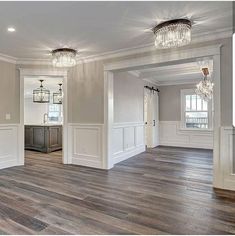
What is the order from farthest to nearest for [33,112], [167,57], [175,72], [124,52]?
[33,112] → [175,72] → [124,52] → [167,57]

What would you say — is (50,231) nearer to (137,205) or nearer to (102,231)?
(102,231)

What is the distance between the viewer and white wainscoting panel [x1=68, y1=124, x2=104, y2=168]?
455 centimetres

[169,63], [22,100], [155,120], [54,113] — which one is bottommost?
[155,120]

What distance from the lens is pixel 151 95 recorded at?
24.6 feet

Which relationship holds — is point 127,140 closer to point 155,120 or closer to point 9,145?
point 155,120

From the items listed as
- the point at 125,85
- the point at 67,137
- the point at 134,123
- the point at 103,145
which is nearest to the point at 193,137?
the point at 134,123

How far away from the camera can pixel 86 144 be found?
4.75 meters

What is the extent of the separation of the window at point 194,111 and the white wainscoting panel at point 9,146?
574cm

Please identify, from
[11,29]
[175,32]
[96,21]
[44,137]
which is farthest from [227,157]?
[44,137]

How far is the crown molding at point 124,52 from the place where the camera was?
3191 millimetres

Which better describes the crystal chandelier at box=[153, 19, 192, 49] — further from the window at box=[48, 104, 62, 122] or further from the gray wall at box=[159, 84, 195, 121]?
the window at box=[48, 104, 62, 122]

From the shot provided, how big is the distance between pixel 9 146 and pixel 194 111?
6.19 metres

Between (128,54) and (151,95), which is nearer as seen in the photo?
(128,54)

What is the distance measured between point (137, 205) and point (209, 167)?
2651 mm
